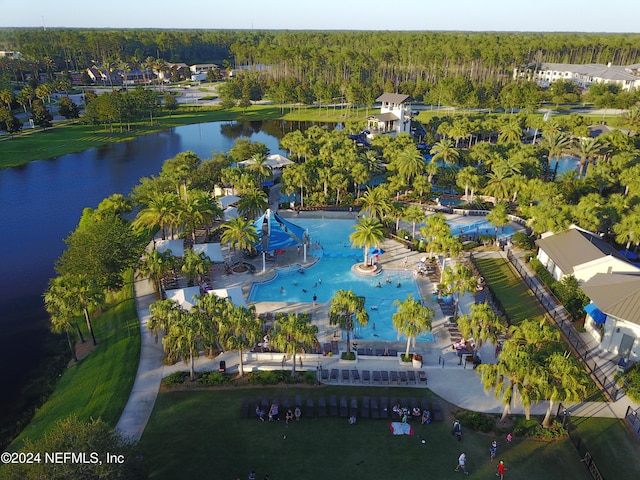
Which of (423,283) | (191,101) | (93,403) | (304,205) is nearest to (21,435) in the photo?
(93,403)

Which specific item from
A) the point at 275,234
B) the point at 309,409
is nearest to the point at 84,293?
the point at 309,409

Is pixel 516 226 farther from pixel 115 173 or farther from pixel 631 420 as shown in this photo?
pixel 115 173

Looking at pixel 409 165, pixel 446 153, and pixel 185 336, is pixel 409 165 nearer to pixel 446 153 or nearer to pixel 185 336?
pixel 446 153

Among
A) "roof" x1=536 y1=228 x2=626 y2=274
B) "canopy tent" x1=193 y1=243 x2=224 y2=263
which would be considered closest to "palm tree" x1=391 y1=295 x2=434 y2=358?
"roof" x1=536 y1=228 x2=626 y2=274

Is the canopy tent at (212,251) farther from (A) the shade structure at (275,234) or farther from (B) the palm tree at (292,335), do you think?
(B) the palm tree at (292,335)

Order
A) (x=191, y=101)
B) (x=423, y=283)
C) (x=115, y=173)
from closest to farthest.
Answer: (x=423, y=283) < (x=115, y=173) < (x=191, y=101)

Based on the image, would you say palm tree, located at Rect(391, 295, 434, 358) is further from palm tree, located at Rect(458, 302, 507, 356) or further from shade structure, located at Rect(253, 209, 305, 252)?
shade structure, located at Rect(253, 209, 305, 252)
